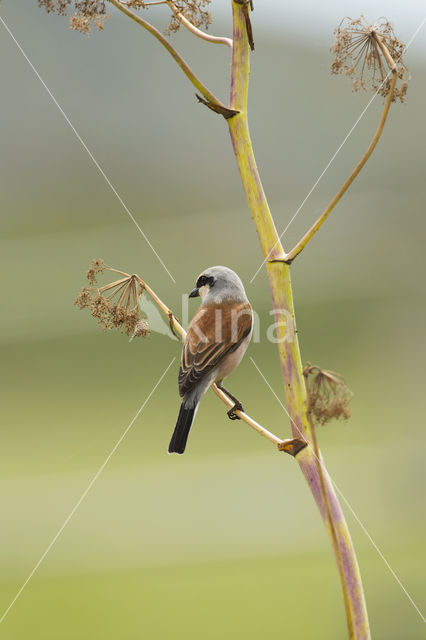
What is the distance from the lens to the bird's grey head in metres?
0.72

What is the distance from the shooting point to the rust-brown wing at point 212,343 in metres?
0.78

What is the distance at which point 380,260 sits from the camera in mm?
4859

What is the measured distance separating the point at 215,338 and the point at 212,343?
0.03 m

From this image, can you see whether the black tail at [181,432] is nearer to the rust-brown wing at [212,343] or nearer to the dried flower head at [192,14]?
the rust-brown wing at [212,343]

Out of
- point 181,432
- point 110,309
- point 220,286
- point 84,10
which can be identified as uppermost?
point 84,10

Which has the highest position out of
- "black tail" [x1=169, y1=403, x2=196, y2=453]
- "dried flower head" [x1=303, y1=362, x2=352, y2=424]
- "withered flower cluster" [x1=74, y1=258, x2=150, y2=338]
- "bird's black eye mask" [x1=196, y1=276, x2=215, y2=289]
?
"bird's black eye mask" [x1=196, y1=276, x2=215, y2=289]

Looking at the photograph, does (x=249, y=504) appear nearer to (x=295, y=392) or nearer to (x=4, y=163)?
(x=4, y=163)

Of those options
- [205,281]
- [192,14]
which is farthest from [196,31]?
[205,281]

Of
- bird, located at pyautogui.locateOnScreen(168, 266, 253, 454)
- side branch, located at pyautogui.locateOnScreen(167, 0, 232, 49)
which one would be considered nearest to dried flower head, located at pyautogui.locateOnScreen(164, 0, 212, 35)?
side branch, located at pyautogui.locateOnScreen(167, 0, 232, 49)

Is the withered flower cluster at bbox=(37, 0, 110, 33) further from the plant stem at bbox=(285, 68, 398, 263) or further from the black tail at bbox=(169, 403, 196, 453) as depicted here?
the black tail at bbox=(169, 403, 196, 453)

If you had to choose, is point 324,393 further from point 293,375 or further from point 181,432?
point 181,432

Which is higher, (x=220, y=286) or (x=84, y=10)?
(x=84, y=10)

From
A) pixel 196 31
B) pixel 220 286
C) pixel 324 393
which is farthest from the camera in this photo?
pixel 220 286

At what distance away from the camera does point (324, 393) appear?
493 mm
